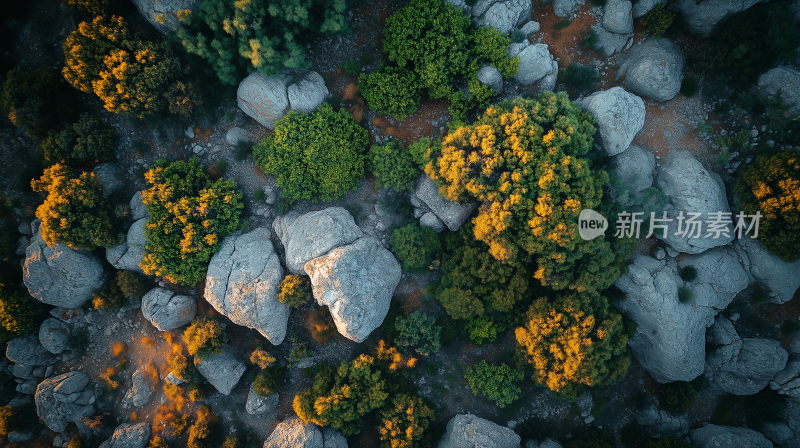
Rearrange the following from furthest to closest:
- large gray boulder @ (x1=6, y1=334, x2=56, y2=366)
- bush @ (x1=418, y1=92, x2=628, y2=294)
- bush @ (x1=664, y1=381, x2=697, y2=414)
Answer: bush @ (x1=664, y1=381, x2=697, y2=414) < large gray boulder @ (x1=6, y1=334, x2=56, y2=366) < bush @ (x1=418, y1=92, x2=628, y2=294)

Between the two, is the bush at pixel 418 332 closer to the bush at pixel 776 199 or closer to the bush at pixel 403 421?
the bush at pixel 403 421

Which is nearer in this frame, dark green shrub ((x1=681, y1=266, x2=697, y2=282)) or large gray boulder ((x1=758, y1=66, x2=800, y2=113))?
large gray boulder ((x1=758, y1=66, x2=800, y2=113))

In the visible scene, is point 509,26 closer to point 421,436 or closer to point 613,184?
point 613,184

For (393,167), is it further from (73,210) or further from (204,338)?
(73,210)

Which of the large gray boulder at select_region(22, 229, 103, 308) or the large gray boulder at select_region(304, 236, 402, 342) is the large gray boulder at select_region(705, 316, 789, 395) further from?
the large gray boulder at select_region(22, 229, 103, 308)

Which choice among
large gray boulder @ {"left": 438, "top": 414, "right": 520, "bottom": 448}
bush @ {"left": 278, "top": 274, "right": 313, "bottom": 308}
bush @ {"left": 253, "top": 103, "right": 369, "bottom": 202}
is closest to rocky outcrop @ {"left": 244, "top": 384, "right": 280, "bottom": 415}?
bush @ {"left": 278, "top": 274, "right": 313, "bottom": 308}

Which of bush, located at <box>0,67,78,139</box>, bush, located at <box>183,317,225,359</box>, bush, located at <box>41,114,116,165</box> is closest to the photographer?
bush, located at <box>0,67,78,139</box>
